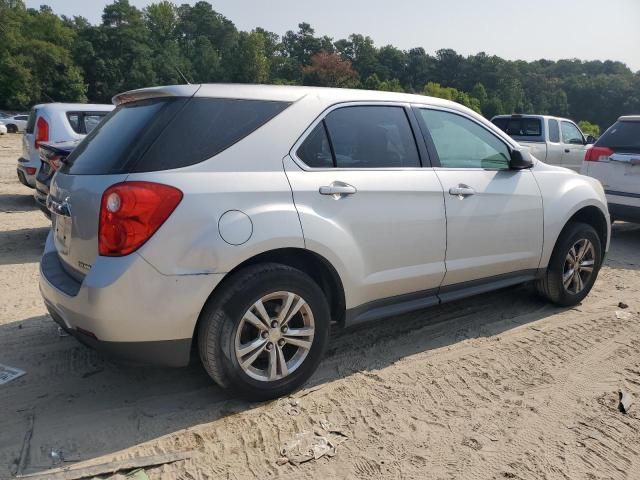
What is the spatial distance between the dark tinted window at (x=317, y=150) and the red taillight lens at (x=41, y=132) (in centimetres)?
664

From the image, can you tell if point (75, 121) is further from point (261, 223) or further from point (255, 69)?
point (255, 69)

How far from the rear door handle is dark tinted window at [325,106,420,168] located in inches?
6.2

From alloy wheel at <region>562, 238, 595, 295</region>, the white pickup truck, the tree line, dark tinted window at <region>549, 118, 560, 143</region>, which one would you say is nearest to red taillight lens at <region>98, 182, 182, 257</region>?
alloy wheel at <region>562, 238, 595, 295</region>

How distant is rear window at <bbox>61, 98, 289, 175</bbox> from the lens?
109 inches

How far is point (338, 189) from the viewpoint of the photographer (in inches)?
125

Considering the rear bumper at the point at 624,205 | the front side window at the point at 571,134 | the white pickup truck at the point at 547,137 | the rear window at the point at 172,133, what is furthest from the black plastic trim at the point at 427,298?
the front side window at the point at 571,134

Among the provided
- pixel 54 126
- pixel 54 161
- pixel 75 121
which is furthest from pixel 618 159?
pixel 54 126

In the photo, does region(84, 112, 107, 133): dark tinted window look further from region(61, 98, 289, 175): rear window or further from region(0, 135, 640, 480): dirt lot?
region(61, 98, 289, 175): rear window

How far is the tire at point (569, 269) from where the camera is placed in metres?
4.53

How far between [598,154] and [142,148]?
7094mm

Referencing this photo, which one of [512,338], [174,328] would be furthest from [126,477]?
[512,338]

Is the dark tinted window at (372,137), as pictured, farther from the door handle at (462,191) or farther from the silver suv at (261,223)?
the door handle at (462,191)

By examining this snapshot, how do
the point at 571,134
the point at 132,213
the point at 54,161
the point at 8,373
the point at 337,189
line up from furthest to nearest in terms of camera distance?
the point at 571,134, the point at 54,161, the point at 8,373, the point at 337,189, the point at 132,213

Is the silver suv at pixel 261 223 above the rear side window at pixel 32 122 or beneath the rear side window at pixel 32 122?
beneath
